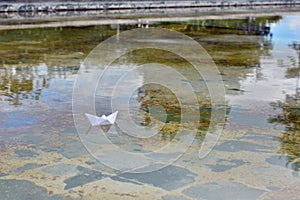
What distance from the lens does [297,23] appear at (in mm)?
18359

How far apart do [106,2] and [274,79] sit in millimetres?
19151

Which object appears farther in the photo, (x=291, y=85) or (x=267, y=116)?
(x=291, y=85)

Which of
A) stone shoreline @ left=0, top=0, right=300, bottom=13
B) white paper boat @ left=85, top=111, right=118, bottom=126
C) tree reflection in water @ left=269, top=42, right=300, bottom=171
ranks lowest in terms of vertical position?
tree reflection in water @ left=269, top=42, right=300, bottom=171

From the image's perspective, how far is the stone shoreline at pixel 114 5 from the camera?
22.0 m

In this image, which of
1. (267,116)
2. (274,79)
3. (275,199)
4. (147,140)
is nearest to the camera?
(275,199)

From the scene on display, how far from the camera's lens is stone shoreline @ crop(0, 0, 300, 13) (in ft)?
72.1

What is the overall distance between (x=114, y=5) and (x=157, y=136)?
21.2 m

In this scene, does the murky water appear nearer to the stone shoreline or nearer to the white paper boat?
the white paper boat

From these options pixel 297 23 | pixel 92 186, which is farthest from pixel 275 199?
pixel 297 23

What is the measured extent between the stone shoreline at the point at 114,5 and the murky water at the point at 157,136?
13.9m

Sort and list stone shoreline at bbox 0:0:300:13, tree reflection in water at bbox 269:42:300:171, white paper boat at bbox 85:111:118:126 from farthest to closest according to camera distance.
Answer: stone shoreline at bbox 0:0:300:13 < white paper boat at bbox 85:111:118:126 < tree reflection in water at bbox 269:42:300:171

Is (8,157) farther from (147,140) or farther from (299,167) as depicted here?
(299,167)

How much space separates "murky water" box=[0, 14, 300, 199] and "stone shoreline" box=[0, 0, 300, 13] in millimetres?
13926

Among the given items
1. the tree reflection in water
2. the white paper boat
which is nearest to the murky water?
the tree reflection in water
